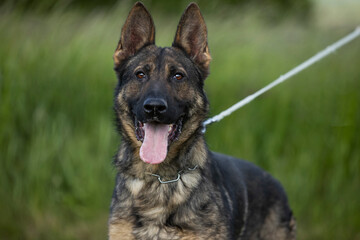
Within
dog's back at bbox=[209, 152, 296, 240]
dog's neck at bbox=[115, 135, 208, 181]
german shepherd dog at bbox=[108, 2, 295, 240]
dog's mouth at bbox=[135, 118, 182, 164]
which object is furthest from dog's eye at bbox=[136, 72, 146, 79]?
dog's back at bbox=[209, 152, 296, 240]

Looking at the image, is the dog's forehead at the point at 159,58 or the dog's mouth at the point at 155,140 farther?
the dog's forehead at the point at 159,58

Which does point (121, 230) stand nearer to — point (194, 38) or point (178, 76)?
point (178, 76)

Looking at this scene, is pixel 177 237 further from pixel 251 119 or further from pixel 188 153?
pixel 251 119

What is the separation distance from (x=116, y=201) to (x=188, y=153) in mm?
637

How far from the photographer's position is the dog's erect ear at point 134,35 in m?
3.59

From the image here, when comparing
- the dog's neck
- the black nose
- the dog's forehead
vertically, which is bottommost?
the dog's neck

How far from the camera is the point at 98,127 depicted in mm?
5723

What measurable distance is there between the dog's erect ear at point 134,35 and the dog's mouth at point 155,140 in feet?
2.45

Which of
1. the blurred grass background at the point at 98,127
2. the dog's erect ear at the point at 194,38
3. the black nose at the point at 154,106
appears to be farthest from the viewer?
the blurred grass background at the point at 98,127

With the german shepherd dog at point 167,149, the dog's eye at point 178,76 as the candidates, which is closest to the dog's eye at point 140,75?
the german shepherd dog at point 167,149

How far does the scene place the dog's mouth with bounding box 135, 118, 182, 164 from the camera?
311cm

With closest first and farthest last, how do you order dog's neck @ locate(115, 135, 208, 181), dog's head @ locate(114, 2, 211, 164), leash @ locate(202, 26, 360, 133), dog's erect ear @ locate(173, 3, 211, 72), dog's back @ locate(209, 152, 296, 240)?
dog's head @ locate(114, 2, 211, 164), dog's neck @ locate(115, 135, 208, 181), dog's erect ear @ locate(173, 3, 211, 72), leash @ locate(202, 26, 360, 133), dog's back @ locate(209, 152, 296, 240)

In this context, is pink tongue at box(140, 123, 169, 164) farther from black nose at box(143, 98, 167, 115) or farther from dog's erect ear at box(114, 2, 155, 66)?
dog's erect ear at box(114, 2, 155, 66)

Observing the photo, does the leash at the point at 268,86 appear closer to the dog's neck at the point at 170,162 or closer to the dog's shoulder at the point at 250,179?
the dog's neck at the point at 170,162
